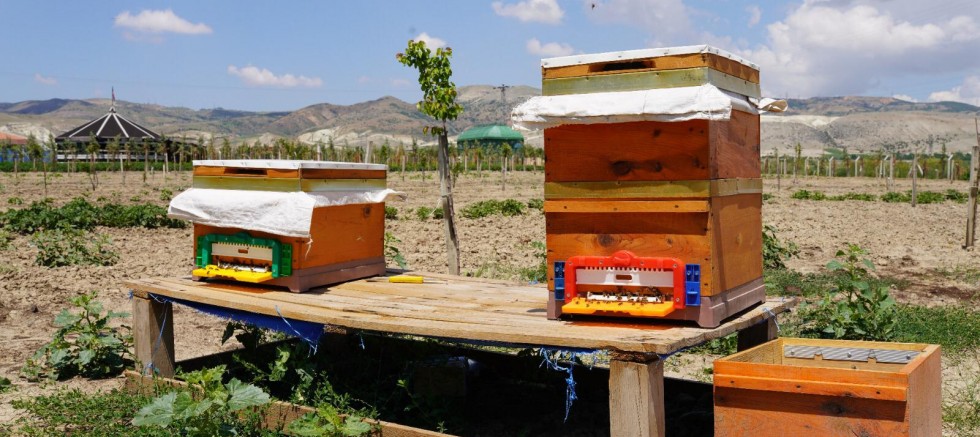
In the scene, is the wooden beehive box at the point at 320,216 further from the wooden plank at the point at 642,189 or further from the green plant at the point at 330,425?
the wooden plank at the point at 642,189

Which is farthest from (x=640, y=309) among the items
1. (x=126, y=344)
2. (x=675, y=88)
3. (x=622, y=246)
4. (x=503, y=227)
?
(x=503, y=227)

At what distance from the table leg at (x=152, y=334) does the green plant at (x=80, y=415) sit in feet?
0.95

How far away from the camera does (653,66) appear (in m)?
4.19

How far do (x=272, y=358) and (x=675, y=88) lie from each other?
378 cm

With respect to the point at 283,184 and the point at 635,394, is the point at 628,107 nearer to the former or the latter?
the point at 635,394

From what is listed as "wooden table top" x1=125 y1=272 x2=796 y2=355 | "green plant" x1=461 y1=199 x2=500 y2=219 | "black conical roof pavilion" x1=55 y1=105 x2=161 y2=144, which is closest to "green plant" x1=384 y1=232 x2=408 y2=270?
"wooden table top" x1=125 y1=272 x2=796 y2=355

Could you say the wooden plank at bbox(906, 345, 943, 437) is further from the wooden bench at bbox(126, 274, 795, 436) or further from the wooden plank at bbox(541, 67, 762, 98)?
the wooden plank at bbox(541, 67, 762, 98)

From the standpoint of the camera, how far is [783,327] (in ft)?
25.9

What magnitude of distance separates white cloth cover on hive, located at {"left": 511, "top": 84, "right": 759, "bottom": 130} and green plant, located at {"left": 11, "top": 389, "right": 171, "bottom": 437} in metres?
2.97

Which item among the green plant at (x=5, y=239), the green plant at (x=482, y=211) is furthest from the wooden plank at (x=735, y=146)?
the green plant at (x=482, y=211)

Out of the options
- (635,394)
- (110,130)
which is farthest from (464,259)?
(110,130)

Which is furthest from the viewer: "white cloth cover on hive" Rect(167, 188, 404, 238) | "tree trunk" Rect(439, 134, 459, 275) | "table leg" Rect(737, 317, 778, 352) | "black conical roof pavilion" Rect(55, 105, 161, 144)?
"black conical roof pavilion" Rect(55, 105, 161, 144)

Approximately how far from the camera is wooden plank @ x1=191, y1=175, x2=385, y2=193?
18.5ft

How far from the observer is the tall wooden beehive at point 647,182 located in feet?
13.3
